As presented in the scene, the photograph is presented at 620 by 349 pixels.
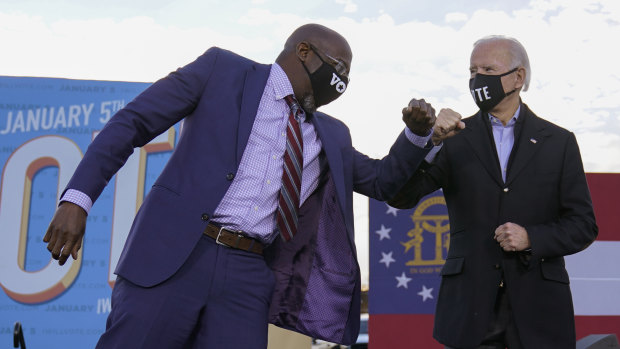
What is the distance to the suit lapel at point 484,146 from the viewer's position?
8.14ft

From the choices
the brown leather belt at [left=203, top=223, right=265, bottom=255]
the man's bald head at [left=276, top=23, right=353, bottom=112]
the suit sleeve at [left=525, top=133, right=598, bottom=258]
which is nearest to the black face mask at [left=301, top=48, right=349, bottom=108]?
the man's bald head at [left=276, top=23, right=353, bottom=112]

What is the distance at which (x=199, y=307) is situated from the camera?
192 cm

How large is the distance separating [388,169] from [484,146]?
0.46 meters

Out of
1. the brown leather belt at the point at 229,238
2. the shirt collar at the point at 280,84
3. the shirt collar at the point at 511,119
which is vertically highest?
the shirt collar at the point at 280,84

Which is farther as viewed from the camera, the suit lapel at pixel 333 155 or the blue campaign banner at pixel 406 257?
the blue campaign banner at pixel 406 257

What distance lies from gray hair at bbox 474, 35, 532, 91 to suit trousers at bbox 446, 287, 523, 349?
888 millimetres

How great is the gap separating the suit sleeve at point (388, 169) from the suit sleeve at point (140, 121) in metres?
0.69

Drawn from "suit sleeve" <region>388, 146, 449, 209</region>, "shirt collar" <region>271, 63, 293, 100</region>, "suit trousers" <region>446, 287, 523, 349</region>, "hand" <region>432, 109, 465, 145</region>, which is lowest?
"suit trousers" <region>446, 287, 523, 349</region>

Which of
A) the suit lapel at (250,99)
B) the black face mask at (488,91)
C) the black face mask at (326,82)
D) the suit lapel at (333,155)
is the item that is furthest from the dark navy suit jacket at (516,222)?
the suit lapel at (250,99)

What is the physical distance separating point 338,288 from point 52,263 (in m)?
3.81

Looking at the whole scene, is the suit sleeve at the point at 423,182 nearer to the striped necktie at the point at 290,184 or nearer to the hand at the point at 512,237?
the hand at the point at 512,237

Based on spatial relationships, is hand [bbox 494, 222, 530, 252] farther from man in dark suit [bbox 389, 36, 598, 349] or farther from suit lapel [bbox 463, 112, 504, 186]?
suit lapel [bbox 463, 112, 504, 186]

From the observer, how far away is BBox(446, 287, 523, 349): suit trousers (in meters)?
2.37

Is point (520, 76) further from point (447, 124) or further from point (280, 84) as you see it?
point (280, 84)
